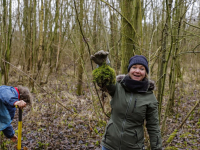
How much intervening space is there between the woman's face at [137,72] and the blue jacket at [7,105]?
172 cm

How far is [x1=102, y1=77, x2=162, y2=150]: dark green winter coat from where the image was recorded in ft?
5.75

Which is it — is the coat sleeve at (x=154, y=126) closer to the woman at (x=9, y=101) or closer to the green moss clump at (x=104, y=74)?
the green moss clump at (x=104, y=74)

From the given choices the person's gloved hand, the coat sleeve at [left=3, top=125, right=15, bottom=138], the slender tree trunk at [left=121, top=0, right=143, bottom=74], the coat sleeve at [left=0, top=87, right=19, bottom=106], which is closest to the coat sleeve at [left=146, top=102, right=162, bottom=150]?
the person's gloved hand

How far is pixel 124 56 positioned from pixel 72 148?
2.33 meters

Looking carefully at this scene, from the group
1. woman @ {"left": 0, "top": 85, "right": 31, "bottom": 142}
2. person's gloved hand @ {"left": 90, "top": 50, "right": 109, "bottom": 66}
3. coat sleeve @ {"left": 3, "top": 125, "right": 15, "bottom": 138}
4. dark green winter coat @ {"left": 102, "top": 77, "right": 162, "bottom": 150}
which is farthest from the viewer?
coat sleeve @ {"left": 3, "top": 125, "right": 15, "bottom": 138}

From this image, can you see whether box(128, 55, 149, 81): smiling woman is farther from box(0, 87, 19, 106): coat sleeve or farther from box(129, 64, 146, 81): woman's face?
box(0, 87, 19, 106): coat sleeve

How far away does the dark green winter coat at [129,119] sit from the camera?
1753 mm

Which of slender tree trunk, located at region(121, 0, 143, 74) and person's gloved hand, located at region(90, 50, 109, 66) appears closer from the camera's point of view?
person's gloved hand, located at region(90, 50, 109, 66)

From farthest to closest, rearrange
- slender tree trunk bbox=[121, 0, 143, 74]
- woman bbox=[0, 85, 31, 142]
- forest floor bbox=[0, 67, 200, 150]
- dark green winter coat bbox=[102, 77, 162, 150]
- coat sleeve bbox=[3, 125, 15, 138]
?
forest floor bbox=[0, 67, 200, 150] < coat sleeve bbox=[3, 125, 15, 138] < slender tree trunk bbox=[121, 0, 143, 74] < woman bbox=[0, 85, 31, 142] < dark green winter coat bbox=[102, 77, 162, 150]

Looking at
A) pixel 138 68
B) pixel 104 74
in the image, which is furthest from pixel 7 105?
pixel 138 68

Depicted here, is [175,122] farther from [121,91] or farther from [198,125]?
[121,91]

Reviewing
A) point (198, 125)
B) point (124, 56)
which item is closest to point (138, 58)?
point (124, 56)

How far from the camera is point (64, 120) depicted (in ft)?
16.0

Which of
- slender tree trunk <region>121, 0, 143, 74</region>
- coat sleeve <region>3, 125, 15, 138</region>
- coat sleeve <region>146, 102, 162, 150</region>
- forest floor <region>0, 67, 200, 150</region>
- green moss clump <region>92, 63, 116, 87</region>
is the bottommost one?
forest floor <region>0, 67, 200, 150</region>
